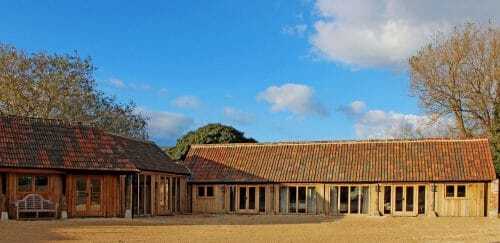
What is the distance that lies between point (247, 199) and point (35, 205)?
11.6 m

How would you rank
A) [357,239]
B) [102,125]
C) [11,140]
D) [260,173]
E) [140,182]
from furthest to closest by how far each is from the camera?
[102,125] < [260,173] < [140,182] < [11,140] < [357,239]

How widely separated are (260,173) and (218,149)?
420cm

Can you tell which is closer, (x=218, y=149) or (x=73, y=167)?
(x=73, y=167)

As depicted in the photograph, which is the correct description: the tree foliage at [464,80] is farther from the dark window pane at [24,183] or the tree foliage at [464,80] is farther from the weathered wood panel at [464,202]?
the dark window pane at [24,183]

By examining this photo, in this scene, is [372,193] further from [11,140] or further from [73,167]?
[11,140]

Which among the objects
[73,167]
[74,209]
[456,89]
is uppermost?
[456,89]

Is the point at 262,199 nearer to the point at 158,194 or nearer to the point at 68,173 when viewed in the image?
the point at 158,194

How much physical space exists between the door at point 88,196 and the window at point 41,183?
3.98ft

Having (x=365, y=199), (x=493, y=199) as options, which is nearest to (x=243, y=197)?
(x=365, y=199)

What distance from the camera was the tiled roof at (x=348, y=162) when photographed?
32031 mm

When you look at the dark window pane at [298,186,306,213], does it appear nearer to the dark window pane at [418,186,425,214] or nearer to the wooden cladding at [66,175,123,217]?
the dark window pane at [418,186,425,214]

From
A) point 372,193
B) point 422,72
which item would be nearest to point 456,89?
point 422,72

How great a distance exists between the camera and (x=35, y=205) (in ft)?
85.6

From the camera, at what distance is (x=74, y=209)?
27.2m
